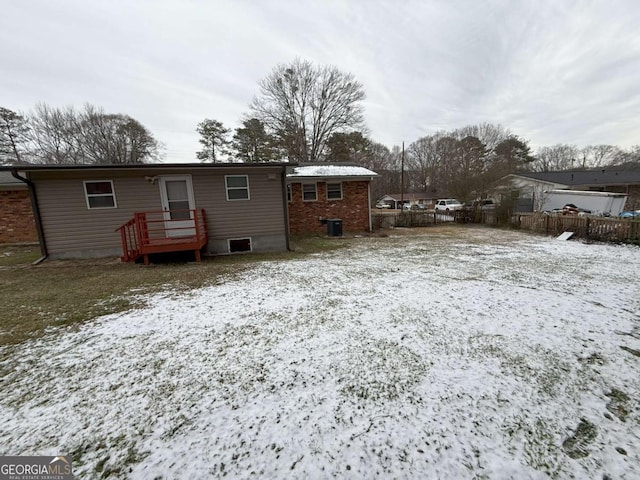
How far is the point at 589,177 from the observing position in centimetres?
2467

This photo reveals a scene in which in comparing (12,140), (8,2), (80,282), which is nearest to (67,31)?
(8,2)

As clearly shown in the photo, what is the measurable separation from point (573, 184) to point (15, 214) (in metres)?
38.0

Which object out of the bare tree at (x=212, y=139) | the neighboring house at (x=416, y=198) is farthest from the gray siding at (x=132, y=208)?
the neighboring house at (x=416, y=198)

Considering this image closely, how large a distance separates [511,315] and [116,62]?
1723 cm

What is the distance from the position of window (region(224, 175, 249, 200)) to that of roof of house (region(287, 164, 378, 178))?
4141 mm

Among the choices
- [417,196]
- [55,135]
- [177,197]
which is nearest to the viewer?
[177,197]

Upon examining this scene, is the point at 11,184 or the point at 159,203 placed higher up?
the point at 11,184

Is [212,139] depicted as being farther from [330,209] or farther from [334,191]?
[330,209]

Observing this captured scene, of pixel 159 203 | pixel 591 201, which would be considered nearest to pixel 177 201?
pixel 159 203

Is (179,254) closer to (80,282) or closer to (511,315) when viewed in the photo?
(80,282)

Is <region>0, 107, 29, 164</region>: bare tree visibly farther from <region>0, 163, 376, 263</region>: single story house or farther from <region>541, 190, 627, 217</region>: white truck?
<region>541, 190, 627, 217</region>: white truck

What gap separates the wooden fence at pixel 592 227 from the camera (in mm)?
8898

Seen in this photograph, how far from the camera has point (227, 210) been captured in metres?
8.63

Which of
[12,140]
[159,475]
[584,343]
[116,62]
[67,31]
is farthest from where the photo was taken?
[12,140]
